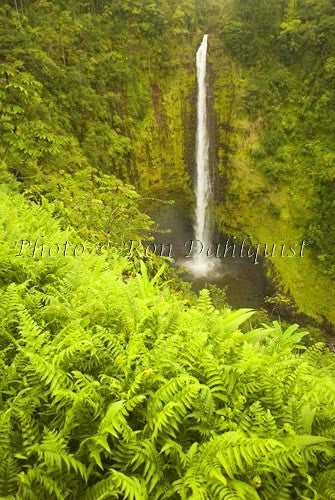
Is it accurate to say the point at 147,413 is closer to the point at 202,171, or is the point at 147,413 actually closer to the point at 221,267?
the point at 221,267

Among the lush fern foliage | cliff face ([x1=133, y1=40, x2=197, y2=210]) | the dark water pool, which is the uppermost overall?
cliff face ([x1=133, y1=40, x2=197, y2=210])

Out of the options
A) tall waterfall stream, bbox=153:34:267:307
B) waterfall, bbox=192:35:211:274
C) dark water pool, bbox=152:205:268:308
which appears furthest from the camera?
waterfall, bbox=192:35:211:274

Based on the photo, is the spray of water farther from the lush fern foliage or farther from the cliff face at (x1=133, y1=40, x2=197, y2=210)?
the lush fern foliage

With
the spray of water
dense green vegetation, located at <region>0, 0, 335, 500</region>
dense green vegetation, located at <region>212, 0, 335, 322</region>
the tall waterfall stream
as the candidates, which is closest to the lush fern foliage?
dense green vegetation, located at <region>0, 0, 335, 500</region>

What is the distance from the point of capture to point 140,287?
3.64 m

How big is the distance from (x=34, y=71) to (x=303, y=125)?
46.5 feet

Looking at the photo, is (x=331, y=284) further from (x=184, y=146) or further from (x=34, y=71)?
(x=34, y=71)

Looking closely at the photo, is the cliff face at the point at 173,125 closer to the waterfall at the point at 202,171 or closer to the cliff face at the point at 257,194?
the waterfall at the point at 202,171

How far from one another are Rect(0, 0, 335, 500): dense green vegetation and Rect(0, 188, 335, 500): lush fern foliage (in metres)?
0.01

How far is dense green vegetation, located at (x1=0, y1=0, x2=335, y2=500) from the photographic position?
A: 2.00 m

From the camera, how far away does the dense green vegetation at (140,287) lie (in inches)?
78.7

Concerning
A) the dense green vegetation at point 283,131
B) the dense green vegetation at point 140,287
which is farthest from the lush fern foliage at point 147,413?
the dense green vegetation at point 283,131

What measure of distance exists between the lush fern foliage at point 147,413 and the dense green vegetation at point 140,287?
1 centimetres

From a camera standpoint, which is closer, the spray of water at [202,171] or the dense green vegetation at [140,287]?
the dense green vegetation at [140,287]
